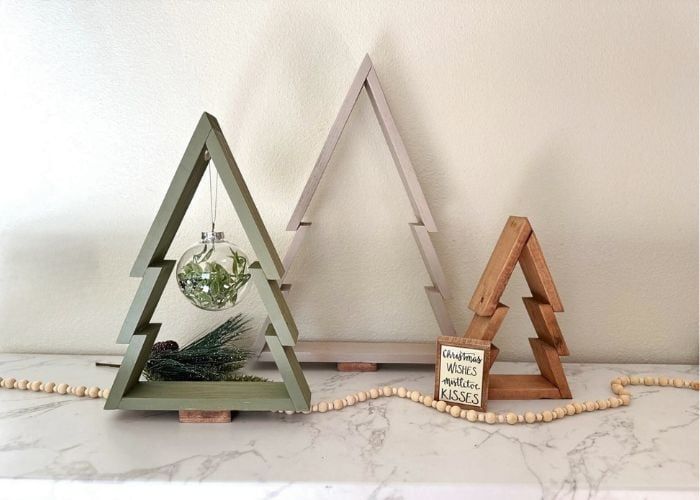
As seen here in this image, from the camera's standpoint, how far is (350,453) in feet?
2.51

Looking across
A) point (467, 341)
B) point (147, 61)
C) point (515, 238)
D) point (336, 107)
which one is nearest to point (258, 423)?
point (467, 341)

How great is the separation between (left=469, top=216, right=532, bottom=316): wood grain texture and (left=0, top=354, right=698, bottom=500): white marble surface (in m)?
0.17

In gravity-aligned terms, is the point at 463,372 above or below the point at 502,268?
below

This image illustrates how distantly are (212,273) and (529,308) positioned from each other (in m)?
0.56

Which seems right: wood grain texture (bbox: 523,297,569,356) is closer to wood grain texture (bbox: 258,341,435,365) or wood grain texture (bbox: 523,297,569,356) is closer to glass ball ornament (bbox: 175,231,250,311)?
wood grain texture (bbox: 258,341,435,365)

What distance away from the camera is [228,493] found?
68 centimetres

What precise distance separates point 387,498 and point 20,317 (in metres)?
0.92

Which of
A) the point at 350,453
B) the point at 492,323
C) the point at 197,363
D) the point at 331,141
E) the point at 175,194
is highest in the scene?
the point at 331,141

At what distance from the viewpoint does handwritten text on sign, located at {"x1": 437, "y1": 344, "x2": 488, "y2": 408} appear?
0.90 metres

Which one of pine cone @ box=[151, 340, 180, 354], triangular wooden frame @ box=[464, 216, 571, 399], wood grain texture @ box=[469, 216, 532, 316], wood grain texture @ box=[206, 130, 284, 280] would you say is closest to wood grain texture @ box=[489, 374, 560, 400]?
triangular wooden frame @ box=[464, 216, 571, 399]

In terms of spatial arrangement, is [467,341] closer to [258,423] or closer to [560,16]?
[258,423]

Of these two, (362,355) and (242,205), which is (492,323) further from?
(242,205)

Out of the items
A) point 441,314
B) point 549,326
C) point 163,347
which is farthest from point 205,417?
point 549,326

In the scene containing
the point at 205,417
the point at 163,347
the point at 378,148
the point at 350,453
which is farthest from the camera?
the point at 378,148
